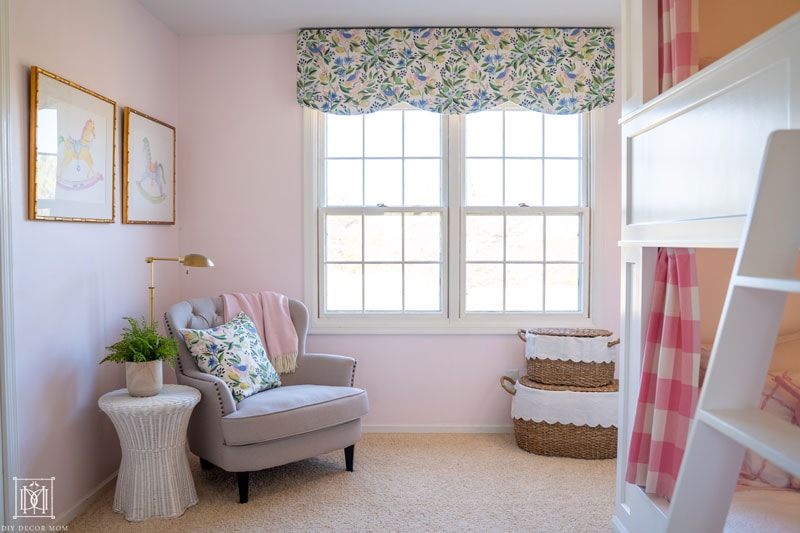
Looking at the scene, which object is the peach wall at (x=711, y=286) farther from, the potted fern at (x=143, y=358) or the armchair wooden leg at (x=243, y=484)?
the potted fern at (x=143, y=358)

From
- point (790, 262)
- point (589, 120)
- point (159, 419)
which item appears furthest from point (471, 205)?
point (790, 262)

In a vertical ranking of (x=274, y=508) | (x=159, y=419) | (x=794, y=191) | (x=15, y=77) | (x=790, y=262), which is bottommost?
(x=274, y=508)

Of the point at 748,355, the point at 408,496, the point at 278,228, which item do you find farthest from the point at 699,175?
the point at 278,228

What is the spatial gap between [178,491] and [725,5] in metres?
3.17

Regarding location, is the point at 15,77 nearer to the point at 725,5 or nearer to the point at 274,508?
the point at 274,508

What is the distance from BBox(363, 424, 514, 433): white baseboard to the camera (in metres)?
4.36

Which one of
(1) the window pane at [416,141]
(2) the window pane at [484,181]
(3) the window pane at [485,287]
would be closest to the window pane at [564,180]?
(2) the window pane at [484,181]

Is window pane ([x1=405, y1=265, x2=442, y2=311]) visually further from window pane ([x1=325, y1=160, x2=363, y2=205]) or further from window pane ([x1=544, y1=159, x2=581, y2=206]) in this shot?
window pane ([x1=544, y1=159, x2=581, y2=206])

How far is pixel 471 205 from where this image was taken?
440 centimetres

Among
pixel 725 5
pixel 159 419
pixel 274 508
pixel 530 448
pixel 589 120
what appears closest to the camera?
pixel 725 5

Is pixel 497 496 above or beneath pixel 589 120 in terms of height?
beneath

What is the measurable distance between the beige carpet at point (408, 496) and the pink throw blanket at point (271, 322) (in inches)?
24.0

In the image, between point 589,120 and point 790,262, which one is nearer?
point 790,262

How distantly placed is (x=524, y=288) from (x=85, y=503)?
9.32ft
